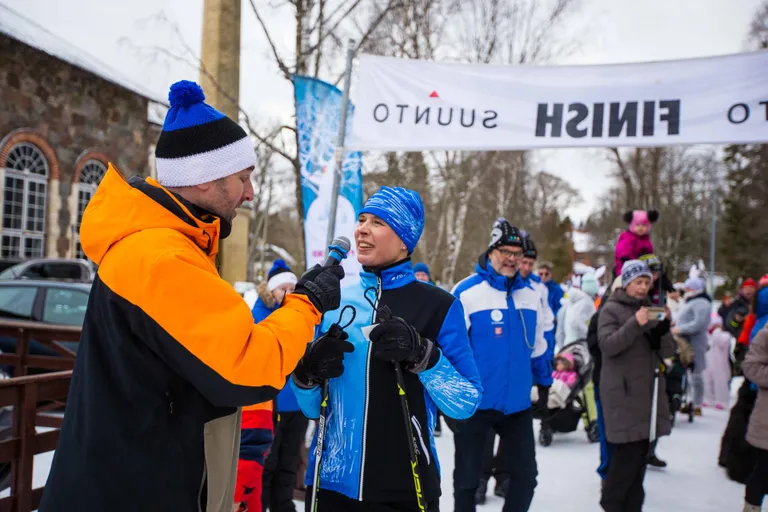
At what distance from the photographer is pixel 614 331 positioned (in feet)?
13.9

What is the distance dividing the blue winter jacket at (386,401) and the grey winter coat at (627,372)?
202 centimetres

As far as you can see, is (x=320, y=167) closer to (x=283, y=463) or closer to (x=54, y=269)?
(x=283, y=463)

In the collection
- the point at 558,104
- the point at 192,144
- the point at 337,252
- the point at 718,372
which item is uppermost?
the point at 558,104

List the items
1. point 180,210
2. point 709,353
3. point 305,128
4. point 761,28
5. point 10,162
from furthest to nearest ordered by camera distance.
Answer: point 761,28 → point 10,162 → point 709,353 → point 305,128 → point 180,210

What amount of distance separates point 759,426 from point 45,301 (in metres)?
7.81

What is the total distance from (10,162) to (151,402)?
19539mm

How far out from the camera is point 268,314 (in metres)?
4.30

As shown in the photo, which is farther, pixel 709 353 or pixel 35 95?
pixel 35 95

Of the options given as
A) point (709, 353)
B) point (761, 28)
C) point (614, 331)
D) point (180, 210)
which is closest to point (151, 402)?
point (180, 210)

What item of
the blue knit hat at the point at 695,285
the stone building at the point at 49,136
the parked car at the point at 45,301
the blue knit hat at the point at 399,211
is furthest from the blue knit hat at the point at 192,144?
the stone building at the point at 49,136

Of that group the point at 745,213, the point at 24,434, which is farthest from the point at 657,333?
the point at 745,213

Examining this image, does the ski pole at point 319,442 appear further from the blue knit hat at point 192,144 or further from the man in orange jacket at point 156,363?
the blue knit hat at point 192,144

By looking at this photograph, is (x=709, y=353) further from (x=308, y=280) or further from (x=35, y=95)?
(x=35, y=95)

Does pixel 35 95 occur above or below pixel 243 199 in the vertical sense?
above
